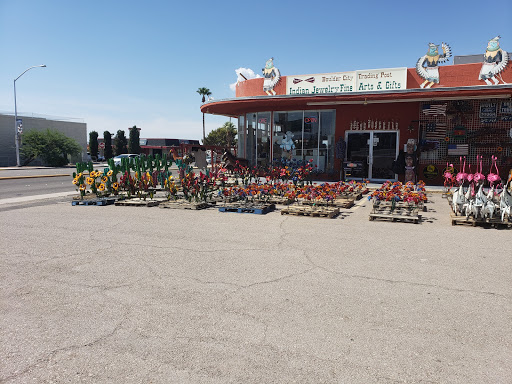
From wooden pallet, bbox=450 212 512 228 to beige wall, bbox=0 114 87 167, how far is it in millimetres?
50091

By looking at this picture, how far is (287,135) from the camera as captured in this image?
760 inches

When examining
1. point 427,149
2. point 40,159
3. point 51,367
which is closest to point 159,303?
point 51,367

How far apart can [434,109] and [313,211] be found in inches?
399

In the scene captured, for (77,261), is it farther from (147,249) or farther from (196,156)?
(196,156)

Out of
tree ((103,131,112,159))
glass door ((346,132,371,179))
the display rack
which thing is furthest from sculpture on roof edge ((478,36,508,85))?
tree ((103,131,112,159))


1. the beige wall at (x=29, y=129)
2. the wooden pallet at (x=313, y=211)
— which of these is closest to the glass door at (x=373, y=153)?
the wooden pallet at (x=313, y=211)

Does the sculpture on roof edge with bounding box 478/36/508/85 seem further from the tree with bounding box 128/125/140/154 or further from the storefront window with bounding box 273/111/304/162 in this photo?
the tree with bounding box 128/125/140/154

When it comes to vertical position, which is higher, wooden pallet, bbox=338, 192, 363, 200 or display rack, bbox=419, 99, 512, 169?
display rack, bbox=419, 99, 512, 169

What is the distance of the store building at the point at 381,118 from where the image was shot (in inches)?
610

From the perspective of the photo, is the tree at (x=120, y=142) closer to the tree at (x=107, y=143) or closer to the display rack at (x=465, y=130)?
the tree at (x=107, y=143)

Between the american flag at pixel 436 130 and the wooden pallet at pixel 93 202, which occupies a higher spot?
the american flag at pixel 436 130

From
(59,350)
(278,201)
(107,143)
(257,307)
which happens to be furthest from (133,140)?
(59,350)

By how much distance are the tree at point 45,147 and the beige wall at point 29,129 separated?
2138mm

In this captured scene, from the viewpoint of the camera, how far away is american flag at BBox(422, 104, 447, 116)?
16.2m
